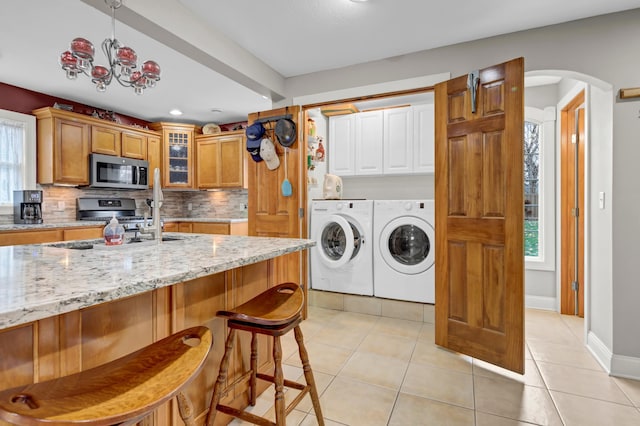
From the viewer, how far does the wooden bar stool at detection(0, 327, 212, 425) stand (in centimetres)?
61

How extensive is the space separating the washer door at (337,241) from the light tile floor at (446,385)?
770mm

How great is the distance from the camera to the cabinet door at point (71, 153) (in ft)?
12.0

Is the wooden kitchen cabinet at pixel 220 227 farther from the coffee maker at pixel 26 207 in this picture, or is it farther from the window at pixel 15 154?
the window at pixel 15 154

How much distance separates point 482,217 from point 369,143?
1.99 meters

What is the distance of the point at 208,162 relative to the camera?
5.02m

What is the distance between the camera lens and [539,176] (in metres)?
3.39

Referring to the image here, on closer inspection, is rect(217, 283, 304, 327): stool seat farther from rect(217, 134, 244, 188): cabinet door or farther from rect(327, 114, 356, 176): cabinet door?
rect(217, 134, 244, 188): cabinet door

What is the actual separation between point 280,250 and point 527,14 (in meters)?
2.24

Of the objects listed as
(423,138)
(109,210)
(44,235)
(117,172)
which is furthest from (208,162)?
(423,138)

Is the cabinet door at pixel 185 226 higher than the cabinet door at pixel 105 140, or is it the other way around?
the cabinet door at pixel 105 140

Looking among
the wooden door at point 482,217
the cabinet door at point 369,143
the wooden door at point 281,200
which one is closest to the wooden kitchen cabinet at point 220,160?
the wooden door at point 281,200

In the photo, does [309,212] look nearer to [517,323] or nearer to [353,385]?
[353,385]

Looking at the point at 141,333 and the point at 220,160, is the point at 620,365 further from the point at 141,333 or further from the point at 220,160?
the point at 220,160

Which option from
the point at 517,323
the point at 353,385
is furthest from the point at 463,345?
the point at 353,385
